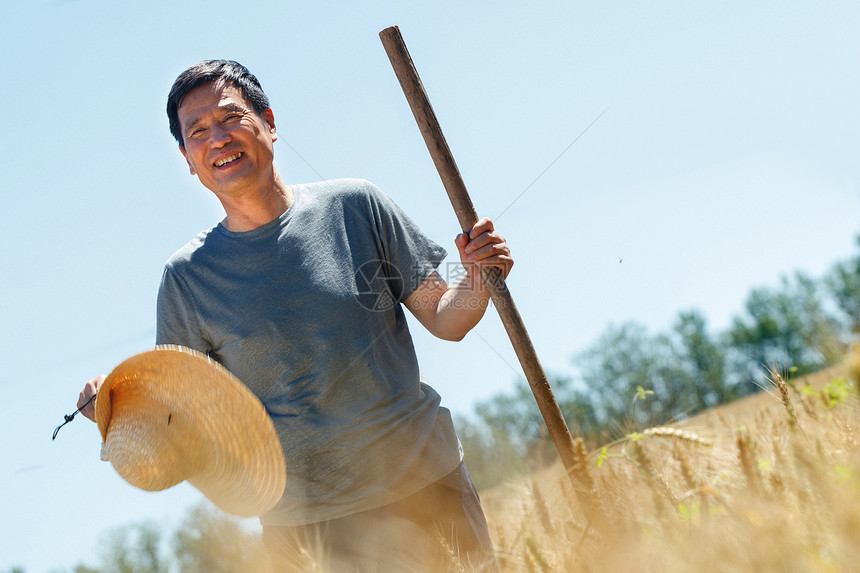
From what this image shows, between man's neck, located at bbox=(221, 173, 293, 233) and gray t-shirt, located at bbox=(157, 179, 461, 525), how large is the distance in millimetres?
54

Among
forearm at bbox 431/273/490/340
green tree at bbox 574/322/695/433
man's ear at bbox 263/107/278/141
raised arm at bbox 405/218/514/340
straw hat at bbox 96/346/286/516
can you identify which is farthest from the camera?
green tree at bbox 574/322/695/433

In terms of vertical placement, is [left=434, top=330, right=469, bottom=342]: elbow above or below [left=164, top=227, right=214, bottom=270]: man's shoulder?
below

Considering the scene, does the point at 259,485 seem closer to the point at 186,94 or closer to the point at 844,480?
the point at 186,94

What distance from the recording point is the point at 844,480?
118cm

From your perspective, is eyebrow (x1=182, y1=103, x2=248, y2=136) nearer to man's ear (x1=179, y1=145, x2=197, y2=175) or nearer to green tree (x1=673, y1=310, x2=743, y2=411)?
man's ear (x1=179, y1=145, x2=197, y2=175)

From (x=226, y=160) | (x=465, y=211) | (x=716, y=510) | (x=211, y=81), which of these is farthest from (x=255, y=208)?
(x=716, y=510)

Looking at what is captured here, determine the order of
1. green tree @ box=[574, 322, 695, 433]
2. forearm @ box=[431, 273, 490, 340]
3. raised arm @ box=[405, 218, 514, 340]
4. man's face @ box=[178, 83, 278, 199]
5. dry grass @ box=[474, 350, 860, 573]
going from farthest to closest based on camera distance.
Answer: green tree @ box=[574, 322, 695, 433], man's face @ box=[178, 83, 278, 199], forearm @ box=[431, 273, 490, 340], raised arm @ box=[405, 218, 514, 340], dry grass @ box=[474, 350, 860, 573]

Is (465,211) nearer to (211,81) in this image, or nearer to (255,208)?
(255,208)

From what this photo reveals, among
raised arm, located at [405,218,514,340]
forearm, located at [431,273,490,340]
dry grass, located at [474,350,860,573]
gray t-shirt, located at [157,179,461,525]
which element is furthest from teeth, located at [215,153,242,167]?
dry grass, located at [474,350,860,573]

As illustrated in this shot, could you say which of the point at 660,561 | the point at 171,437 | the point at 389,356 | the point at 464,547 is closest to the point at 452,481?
the point at 464,547

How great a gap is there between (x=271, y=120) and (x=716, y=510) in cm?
259

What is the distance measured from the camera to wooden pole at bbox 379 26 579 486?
2590 millimetres

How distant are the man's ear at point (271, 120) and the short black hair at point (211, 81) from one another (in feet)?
0.08

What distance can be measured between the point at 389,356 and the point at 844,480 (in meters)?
1.82
